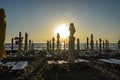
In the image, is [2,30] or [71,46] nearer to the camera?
[2,30]

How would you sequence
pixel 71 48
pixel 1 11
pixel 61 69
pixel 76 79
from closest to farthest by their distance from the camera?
1. pixel 76 79
2. pixel 1 11
3. pixel 61 69
4. pixel 71 48

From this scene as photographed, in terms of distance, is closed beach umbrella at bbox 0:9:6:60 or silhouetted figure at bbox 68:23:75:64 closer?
closed beach umbrella at bbox 0:9:6:60

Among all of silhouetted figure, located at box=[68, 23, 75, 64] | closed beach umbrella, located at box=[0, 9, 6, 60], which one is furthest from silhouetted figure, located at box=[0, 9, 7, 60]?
silhouetted figure, located at box=[68, 23, 75, 64]

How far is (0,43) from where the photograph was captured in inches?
435

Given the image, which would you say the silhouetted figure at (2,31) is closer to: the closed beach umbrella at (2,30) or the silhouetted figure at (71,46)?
the closed beach umbrella at (2,30)

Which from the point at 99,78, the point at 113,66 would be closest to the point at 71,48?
the point at 113,66

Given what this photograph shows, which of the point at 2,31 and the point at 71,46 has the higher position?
the point at 2,31

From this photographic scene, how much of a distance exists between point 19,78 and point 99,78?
151 inches

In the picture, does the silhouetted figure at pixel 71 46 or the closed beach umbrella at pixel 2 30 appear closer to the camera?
the closed beach umbrella at pixel 2 30

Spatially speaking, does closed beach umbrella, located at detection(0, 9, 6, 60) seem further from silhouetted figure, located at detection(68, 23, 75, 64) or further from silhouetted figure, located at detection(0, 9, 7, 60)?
silhouetted figure, located at detection(68, 23, 75, 64)

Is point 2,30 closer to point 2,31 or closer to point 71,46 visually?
point 2,31

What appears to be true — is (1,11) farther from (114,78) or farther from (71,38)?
(114,78)

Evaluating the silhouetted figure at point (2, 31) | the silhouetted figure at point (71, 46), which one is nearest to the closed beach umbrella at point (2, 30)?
the silhouetted figure at point (2, 31)

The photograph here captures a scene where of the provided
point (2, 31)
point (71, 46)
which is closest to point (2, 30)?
point (2, 31)
